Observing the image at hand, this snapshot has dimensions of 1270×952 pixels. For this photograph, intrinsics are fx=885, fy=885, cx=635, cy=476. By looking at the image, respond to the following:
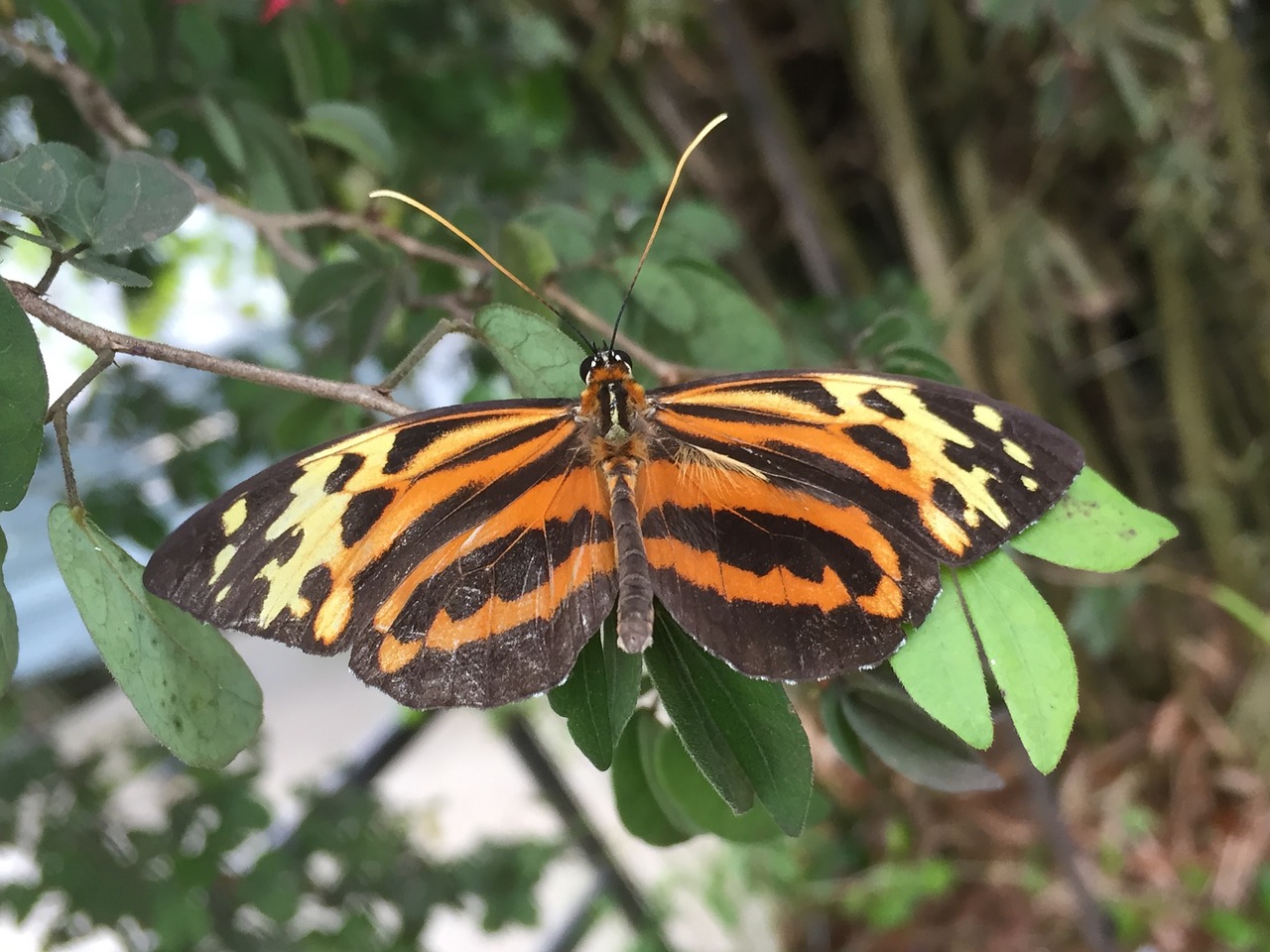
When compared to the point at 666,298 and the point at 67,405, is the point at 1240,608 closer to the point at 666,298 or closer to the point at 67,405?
the point at 666,298

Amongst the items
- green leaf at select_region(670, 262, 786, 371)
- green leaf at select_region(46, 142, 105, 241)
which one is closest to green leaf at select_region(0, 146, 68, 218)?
green leaf at select_region(46, 142, 105, 241)

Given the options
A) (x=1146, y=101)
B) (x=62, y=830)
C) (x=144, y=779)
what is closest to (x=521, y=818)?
(x=144, y=779)

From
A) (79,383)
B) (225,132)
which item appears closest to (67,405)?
(79,383)

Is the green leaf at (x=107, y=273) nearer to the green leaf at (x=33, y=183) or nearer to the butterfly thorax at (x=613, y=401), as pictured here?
the green leaf at (x=33, y=183)

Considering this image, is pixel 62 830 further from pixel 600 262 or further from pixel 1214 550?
pixel 1214 550

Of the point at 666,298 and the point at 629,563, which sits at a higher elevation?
the point at 666,298

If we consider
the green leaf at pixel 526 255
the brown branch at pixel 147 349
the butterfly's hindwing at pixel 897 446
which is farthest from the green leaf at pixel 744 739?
the green leaf at pixel 526 255
